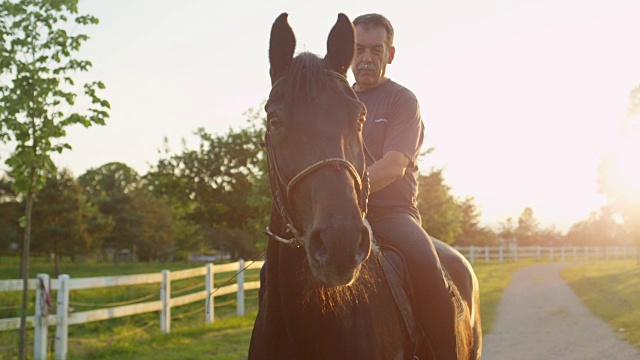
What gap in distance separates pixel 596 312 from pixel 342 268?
1416 cm

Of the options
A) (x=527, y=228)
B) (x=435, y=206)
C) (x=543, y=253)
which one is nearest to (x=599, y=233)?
(x=527, y=228)

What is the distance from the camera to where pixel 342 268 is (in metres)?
2.23

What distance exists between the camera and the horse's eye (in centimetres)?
265

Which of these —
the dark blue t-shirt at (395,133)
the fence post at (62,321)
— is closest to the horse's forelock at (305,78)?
the dark blue t-shirt at (395,133)

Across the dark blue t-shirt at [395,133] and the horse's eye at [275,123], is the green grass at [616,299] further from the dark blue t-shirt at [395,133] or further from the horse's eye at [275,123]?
the horse's eye at [275,123]

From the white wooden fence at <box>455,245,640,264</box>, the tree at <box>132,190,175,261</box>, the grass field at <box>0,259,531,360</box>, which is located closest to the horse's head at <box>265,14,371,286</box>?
the grass field at <box>0,259,531,360</box>

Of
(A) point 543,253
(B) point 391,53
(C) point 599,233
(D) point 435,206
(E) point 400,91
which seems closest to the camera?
(E) point 400,91

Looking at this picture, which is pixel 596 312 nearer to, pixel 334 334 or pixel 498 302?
pixel 498 302

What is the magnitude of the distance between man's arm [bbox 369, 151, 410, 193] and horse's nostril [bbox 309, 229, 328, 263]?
874 millimetres

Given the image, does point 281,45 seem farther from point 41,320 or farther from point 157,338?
point 157,338

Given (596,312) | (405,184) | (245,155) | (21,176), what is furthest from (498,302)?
(245,155)

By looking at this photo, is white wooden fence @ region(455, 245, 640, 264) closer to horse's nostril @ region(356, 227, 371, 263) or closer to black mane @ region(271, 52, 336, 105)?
black mane @ region(271, 52, 336, 105)

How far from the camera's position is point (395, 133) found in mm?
3500

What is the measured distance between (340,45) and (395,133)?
2.64 feet
